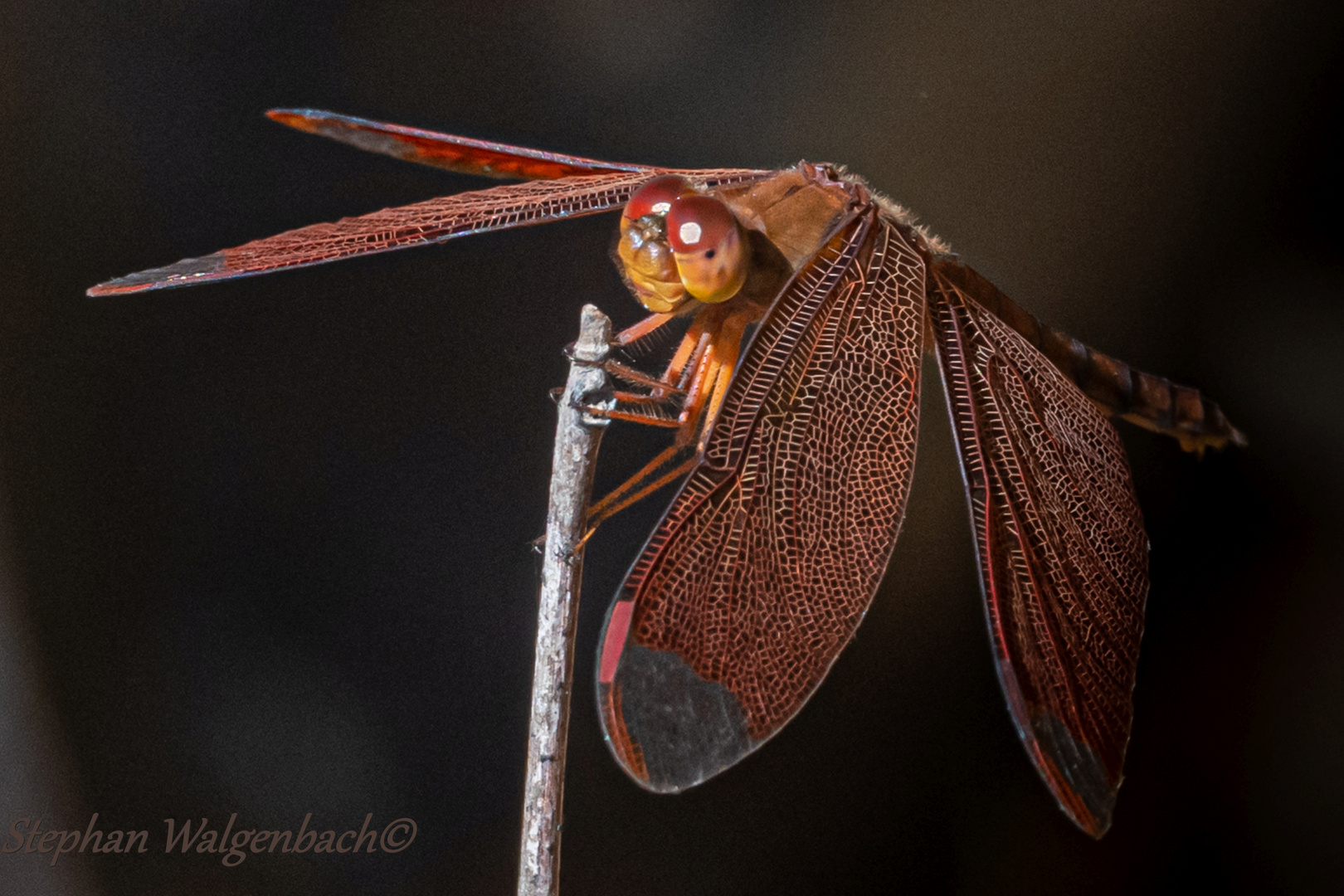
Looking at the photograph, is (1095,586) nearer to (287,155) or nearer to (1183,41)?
(1183,41)

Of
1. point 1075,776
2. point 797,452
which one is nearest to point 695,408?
point 797,452

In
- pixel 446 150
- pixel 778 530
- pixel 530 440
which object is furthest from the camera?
pixel 530 440

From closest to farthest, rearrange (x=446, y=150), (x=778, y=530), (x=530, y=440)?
(x=778, y=530)
(x=446, y=150)
(x=530, y=440)

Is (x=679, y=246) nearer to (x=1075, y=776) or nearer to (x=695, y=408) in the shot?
(x=695, y=408)

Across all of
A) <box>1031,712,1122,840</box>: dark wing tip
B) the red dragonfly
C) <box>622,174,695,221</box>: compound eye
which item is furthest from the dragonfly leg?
<box>1031,712,1122,840</box>: dark wing tip

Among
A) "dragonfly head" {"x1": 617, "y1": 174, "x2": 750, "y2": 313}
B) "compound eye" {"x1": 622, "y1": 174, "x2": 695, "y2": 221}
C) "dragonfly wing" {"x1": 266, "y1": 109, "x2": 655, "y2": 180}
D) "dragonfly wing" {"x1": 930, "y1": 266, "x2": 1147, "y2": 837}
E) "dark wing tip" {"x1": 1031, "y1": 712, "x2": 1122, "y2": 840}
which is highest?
"dragonfly wing" {"x1": 266, "y1": 109, "x2": 655, "y2": 180}

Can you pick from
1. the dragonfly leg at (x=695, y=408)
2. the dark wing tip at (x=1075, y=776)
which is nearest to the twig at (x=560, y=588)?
the dragonfly leg at (x=695, y=408)

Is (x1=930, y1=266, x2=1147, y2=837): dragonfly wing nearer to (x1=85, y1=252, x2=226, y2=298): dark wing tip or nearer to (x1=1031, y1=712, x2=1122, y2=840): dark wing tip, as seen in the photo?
(x1=1031, y1=712, x2=1122, y2=840): dark wing tip
